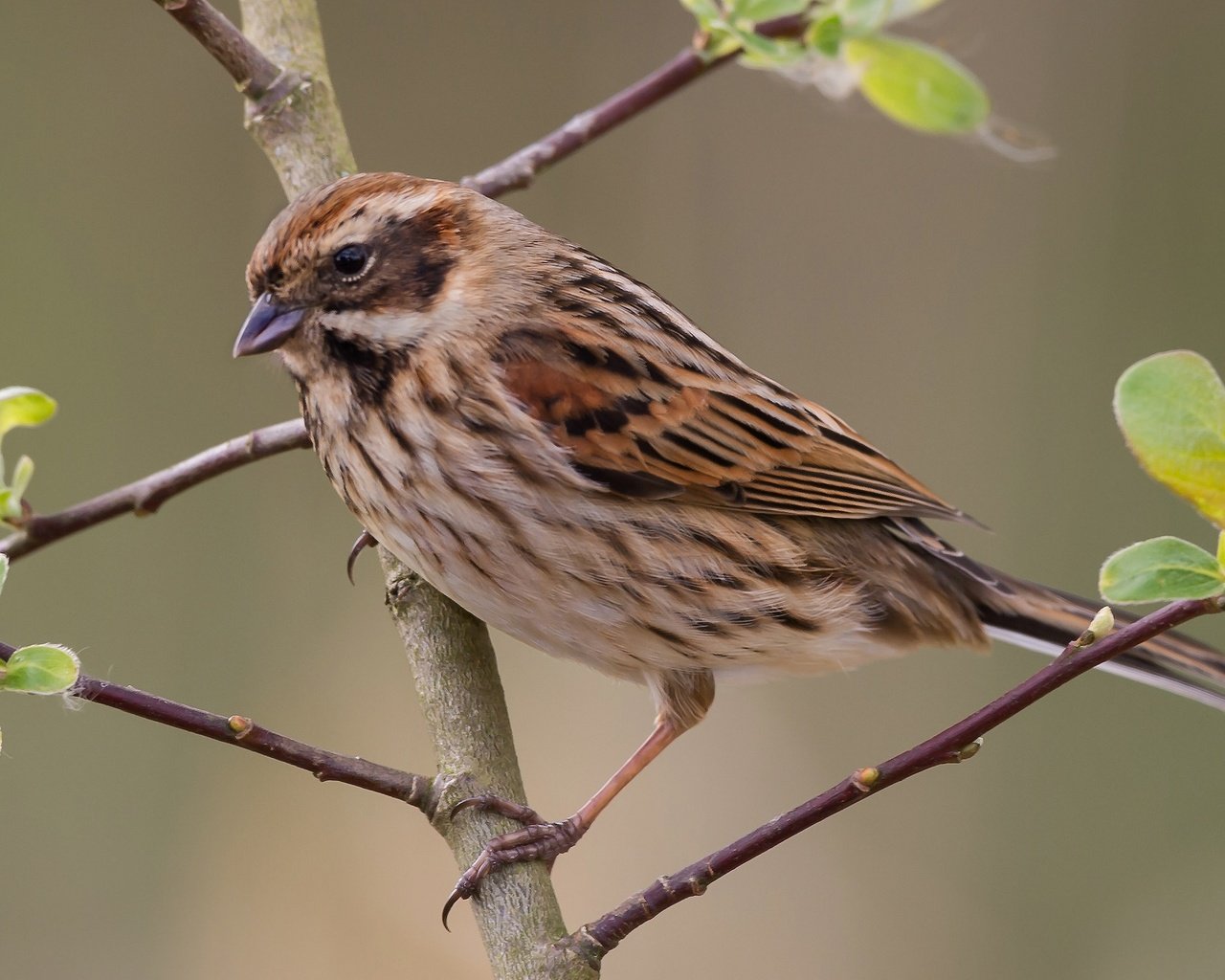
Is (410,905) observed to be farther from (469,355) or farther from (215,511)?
(469,355)

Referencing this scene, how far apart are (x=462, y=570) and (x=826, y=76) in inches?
45.2

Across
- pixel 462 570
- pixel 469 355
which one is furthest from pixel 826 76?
pixel 462 570

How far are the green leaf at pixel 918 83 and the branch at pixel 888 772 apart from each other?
111 cm

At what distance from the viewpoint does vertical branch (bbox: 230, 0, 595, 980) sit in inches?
91.0

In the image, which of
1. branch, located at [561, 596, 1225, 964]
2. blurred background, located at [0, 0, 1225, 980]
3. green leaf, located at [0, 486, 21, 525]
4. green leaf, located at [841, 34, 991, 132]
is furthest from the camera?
blurred background, located at [0, 0, 1225, 980]

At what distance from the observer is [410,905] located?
560cm

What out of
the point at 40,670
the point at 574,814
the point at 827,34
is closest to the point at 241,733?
the point at 40,670

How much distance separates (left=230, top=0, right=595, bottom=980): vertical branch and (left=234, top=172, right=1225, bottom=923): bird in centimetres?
7

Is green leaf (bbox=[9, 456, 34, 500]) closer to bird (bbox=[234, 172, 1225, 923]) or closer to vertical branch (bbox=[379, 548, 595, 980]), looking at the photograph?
bird (bbox=[234, 172, 1225, 923])

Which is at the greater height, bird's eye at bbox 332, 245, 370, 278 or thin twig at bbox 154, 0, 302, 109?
thin twig at bbox 154, 0, 302, 109

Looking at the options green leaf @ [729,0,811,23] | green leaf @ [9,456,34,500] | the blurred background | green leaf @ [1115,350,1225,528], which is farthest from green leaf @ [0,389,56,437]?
the blurred background

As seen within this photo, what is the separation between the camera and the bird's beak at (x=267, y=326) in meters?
2.71

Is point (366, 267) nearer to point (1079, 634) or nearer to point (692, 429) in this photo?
point (692, 429)

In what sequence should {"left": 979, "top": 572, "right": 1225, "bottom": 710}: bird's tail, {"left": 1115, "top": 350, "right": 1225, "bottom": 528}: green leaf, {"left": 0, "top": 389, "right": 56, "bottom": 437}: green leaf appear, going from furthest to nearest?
{"left": 979, "top": 572, "right": 1225, "bottom": 710}: bird's tail < {"left": 0, "top": 389, "right": 56, "bottom": 437}: green leaf < {"left": 1115, "top": 350, "right": 1225, "bottom": 528}: green leaf
